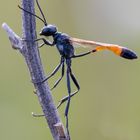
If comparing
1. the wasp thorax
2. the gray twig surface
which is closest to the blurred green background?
the wasp thorax

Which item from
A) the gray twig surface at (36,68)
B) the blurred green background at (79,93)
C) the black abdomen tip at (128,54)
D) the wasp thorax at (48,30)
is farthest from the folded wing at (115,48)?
the blurred green background at (79,93)

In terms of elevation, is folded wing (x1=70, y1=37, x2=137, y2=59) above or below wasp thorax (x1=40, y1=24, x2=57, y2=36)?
below

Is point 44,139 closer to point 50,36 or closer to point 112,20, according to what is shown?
point 112,20

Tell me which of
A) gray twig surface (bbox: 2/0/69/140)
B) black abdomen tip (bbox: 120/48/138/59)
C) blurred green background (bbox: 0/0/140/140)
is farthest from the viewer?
blurred green background (bbox: 0/0/140/140)

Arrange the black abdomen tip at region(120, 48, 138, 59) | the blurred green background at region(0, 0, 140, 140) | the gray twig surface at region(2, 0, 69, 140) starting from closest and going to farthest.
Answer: the gray twig surface at region(2, 0, 69, 140) → the black abdomen tip at region(120, 48, 138, 59) → the blurred green background at region(0, 0, 140, 140)

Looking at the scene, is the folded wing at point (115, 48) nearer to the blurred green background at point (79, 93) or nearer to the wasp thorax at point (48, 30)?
the wasp thorax at point (48, 30)

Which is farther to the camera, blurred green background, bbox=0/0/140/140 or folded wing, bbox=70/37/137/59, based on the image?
blurred green background, bbox=0/0/140/140

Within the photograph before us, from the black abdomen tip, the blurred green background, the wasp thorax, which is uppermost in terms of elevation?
the wasp thorax

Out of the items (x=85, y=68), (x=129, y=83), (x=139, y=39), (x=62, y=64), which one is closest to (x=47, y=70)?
(x=85, y=68)

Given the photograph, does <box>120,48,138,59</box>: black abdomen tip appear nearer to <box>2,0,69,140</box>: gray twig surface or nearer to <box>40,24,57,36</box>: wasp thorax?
<box>40,24,57,36</box>: wasp thorax
